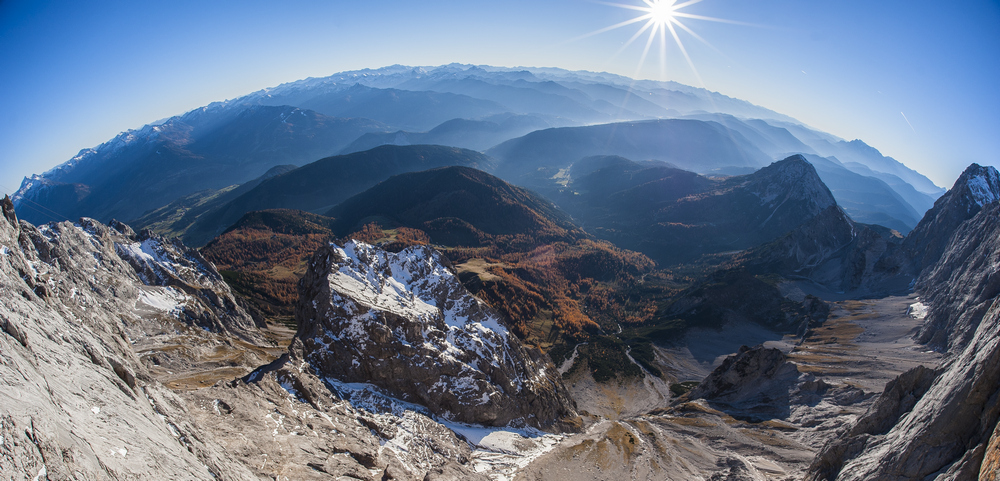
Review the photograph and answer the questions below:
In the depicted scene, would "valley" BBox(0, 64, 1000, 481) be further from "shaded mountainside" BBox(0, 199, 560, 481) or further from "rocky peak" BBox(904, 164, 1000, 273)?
"rocky peak" BBox(904, 164, 1000, 273)

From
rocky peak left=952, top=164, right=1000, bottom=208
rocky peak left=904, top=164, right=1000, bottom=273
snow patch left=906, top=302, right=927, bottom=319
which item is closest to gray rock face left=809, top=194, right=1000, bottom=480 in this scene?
snow patch left=906, top=302, right=927, bottom=319

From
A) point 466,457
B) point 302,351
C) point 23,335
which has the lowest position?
point 466,457

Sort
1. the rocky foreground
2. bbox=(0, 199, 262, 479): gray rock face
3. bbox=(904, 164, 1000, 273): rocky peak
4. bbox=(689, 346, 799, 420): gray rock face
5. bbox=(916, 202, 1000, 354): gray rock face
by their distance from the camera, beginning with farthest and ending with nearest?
bbox=(904, 164, 1000, 273): rocky peak
bbox=(916, 202, 1000, 354): gray rock face
bbox=(689, 346, 799, 420): gray rock face
the rocky foreground
bbox=(0, 199, 262, 479): gray rock face

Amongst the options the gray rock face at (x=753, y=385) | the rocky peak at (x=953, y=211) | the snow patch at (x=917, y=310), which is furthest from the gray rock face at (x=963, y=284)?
the gray rock face at (x=753, y=385)

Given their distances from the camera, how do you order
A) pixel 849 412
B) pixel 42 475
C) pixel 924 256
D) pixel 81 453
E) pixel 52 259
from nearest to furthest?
pixel 42 475 → pixel 81 453 → pixel 52 259 → pixel 849 412 → pixel 924 256

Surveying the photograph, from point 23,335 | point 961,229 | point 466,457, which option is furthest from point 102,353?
point 961,229

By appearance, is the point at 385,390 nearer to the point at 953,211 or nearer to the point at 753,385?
the point at 753,385

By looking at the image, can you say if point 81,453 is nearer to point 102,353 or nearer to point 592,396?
point 102,353

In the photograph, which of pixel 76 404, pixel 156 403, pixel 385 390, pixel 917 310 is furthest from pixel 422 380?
pixel 917 310
